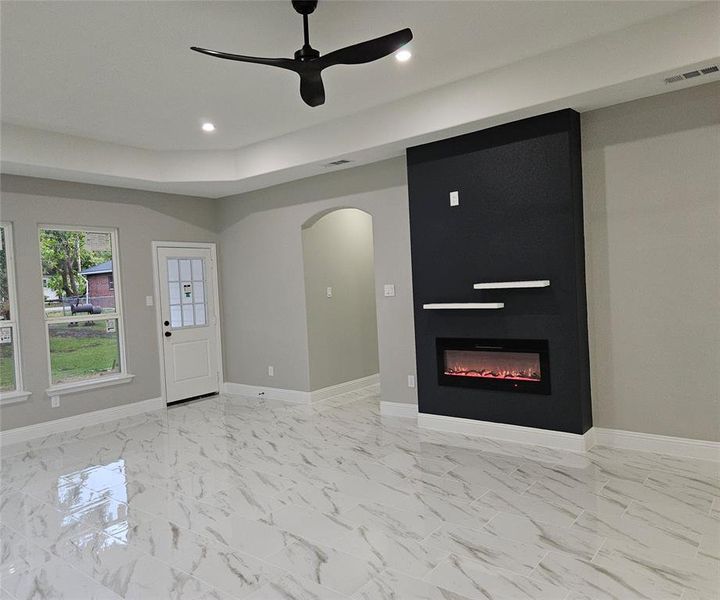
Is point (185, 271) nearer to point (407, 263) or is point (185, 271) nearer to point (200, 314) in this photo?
point (200, 314)

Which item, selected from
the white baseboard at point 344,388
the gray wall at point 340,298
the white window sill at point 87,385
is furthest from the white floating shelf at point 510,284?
the white window sill at point 87,385

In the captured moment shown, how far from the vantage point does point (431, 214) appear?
481 cm

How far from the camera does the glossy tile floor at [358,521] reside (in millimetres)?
2449

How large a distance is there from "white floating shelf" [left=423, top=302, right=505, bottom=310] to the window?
3740 millimetres

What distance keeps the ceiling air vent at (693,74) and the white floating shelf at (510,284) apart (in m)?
1.60

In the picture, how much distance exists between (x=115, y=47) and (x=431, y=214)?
9.18 feet

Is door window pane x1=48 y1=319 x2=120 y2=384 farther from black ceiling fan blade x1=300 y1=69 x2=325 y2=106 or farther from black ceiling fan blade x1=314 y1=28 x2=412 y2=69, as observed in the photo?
black ceiling fan blade x1=314 y1=28 x2=412 y2=69

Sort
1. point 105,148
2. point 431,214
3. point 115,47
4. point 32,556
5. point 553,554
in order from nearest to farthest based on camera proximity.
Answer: point 553,554 < point 32,556 < point 115,47 < point 431,214 < point 105,148

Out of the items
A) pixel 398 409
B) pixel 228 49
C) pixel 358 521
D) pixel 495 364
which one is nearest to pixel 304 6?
pixel 228 49

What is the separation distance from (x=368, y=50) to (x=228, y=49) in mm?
1152

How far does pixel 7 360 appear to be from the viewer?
523 cm

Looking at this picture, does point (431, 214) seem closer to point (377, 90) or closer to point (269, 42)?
point (377, 90)

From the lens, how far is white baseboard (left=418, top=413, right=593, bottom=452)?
4.08 meters

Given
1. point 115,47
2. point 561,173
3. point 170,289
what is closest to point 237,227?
point 170,289
